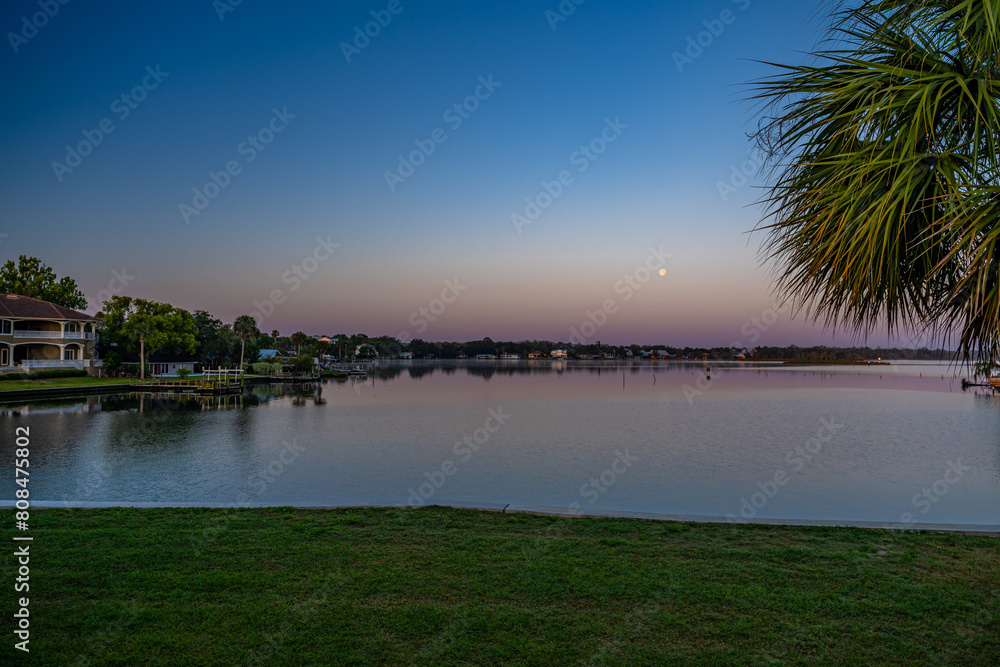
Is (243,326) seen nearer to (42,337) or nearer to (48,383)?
(42,337)

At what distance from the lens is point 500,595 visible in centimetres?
514

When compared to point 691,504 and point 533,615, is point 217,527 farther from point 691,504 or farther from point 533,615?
point 691,504

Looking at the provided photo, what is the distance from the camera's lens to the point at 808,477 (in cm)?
1830

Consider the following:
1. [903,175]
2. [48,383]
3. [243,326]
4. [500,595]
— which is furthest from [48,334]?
[903,175]

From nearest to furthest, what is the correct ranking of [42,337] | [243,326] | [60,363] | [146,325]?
[42,337]
[60,363]
[146,325]
[243,326]

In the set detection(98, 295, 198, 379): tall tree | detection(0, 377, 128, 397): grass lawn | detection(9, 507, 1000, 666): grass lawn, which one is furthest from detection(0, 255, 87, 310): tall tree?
detection(9, 507, 1000, 666): grass lawn

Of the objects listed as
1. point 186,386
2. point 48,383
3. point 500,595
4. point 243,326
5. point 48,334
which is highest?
point 243,326

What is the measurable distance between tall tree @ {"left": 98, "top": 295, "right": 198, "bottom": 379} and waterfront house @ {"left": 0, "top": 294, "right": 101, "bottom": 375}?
347 cm

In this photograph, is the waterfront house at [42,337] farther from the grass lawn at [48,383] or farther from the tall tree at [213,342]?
the tall tree at [213,342]

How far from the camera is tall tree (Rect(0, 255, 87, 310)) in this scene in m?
67.5

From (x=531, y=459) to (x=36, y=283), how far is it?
251 ft

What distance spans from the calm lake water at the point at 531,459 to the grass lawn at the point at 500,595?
7.02 ft

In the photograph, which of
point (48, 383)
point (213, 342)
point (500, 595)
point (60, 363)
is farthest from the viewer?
point (213, 342)

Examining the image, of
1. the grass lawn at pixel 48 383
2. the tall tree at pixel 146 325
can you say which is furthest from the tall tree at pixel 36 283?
the grass lawn at pixel 48 383
